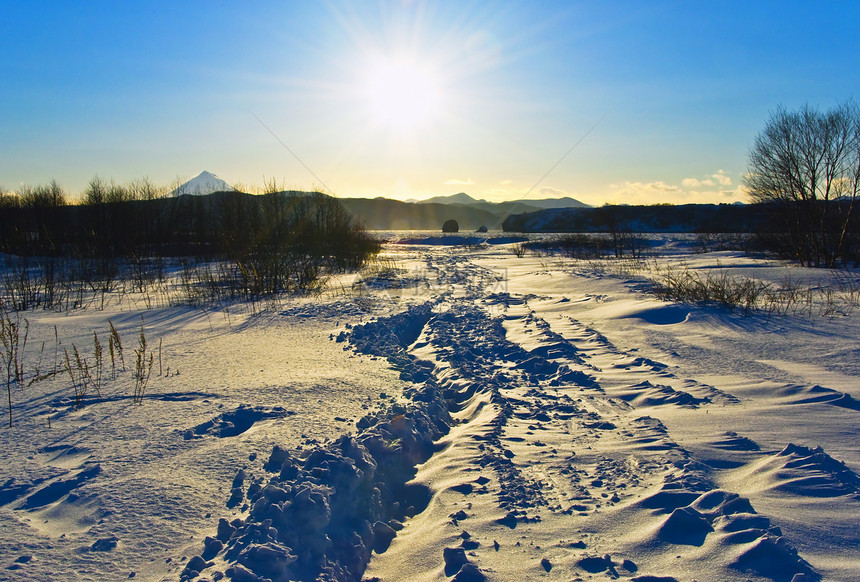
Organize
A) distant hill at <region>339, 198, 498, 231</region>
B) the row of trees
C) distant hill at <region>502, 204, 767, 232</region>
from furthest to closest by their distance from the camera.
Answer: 1. distant hill at <region>339, 198, 498, 231</region>
2. distant hill at <region>502, 204, 767, 232</region>
3. the row of trees

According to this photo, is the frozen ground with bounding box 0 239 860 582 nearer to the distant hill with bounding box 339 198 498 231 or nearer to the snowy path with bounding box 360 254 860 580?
the snowy path with bounding box 360 254 860 580

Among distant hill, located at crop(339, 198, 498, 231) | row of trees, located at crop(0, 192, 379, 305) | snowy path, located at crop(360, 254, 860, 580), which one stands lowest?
snowy path, located at crop(360, 254, 860, 580)

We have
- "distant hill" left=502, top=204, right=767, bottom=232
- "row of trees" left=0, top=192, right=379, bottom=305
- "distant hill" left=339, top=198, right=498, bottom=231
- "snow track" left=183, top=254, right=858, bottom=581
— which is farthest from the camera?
"distant hill" left=339, top=198, right=498, bottom=231

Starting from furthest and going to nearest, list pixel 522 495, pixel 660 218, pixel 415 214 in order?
1. pixel 415 214
2. pixel 660 218
3. pixel 522 495

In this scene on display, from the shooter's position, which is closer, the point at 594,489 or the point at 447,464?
the point at 594,489

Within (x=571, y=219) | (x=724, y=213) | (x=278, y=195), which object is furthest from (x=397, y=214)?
(x=278, y=195)

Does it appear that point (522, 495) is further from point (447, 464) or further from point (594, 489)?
point (447, 464)

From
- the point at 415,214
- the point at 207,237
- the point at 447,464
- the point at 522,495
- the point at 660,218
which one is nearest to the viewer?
the point at 522,495

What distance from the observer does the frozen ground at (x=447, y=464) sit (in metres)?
1.72

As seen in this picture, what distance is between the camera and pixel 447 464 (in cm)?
259

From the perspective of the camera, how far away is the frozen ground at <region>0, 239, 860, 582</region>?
1.72 meters

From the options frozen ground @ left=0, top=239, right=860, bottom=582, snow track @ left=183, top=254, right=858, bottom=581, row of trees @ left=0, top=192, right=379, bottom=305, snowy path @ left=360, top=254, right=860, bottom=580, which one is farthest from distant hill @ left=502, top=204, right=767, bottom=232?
snow track @ left=183, top=254, right=858, bottom=581

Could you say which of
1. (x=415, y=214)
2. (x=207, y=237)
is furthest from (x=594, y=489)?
(x=415, y=214)

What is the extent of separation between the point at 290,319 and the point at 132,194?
25.9m
